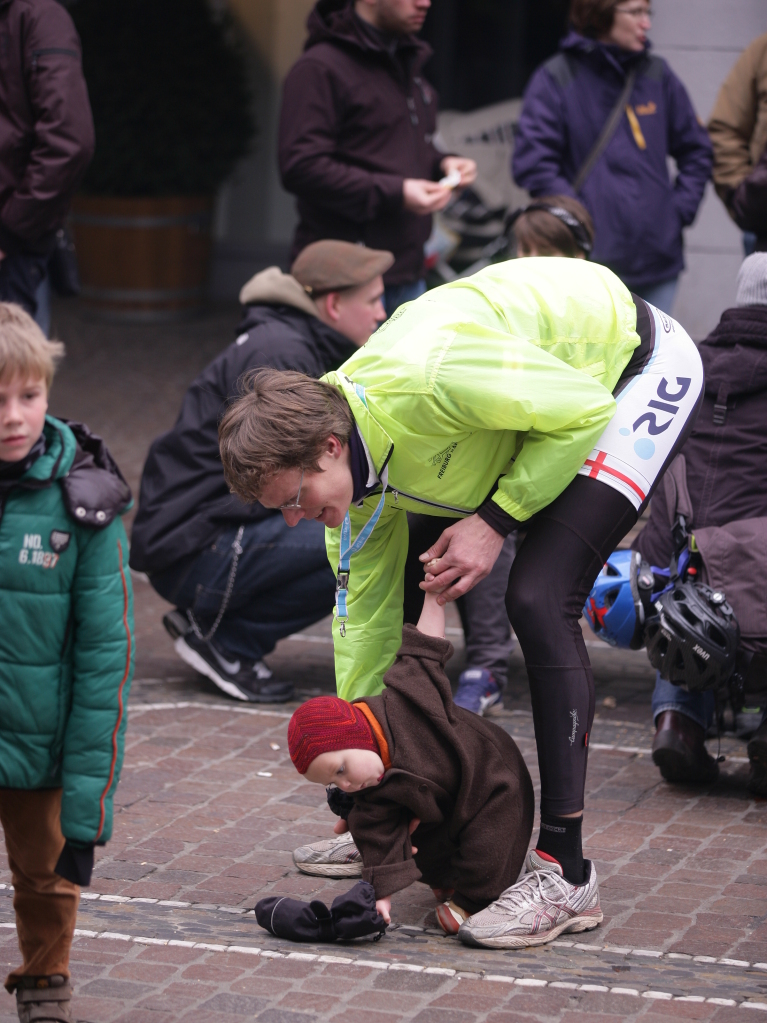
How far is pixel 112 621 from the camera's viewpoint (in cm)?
297

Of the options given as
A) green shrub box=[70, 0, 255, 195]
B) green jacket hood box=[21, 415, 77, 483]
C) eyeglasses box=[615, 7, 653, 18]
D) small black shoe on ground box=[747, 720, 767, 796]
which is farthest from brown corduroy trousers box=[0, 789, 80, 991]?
green shrub box=[70, 0, 255, 195]

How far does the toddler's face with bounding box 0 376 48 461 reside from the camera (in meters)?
2.86

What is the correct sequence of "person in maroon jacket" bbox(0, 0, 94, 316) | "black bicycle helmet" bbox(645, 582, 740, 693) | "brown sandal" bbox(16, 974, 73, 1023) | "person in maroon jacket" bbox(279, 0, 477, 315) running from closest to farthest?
"brown sandal" bbox(16, 974, 73, 1023)
"black bicycle helmet" bbox(645, 582, 740, 693)
"person in maroon jacket" bbox(0, 0, 94, 316)
"person in maroon jacket" bbox(279, 0, 477, 315)

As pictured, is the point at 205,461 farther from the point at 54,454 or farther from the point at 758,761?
the point at 54,454

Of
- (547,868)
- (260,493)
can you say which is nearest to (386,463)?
(260,493)

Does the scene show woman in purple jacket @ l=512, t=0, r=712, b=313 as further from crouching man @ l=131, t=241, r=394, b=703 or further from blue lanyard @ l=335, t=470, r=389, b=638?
blue lanyard @ l=335, t=470, r=389, b=638

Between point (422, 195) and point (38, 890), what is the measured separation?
3835mm

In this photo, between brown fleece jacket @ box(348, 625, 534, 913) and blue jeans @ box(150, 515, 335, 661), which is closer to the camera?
brown fleece jacket @ box(348, 625, 534, 913)

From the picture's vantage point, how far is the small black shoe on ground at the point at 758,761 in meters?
4.23

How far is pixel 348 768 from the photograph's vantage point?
327cm

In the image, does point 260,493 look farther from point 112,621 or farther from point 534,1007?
point 534,1007

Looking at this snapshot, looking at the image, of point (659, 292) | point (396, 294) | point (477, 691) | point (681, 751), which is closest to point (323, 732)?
point (681, 751)

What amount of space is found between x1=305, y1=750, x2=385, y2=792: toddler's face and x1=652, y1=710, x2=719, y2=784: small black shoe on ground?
52.1 inches

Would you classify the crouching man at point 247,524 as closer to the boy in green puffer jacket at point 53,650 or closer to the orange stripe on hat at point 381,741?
the orange stripe on hat at point 381,741
